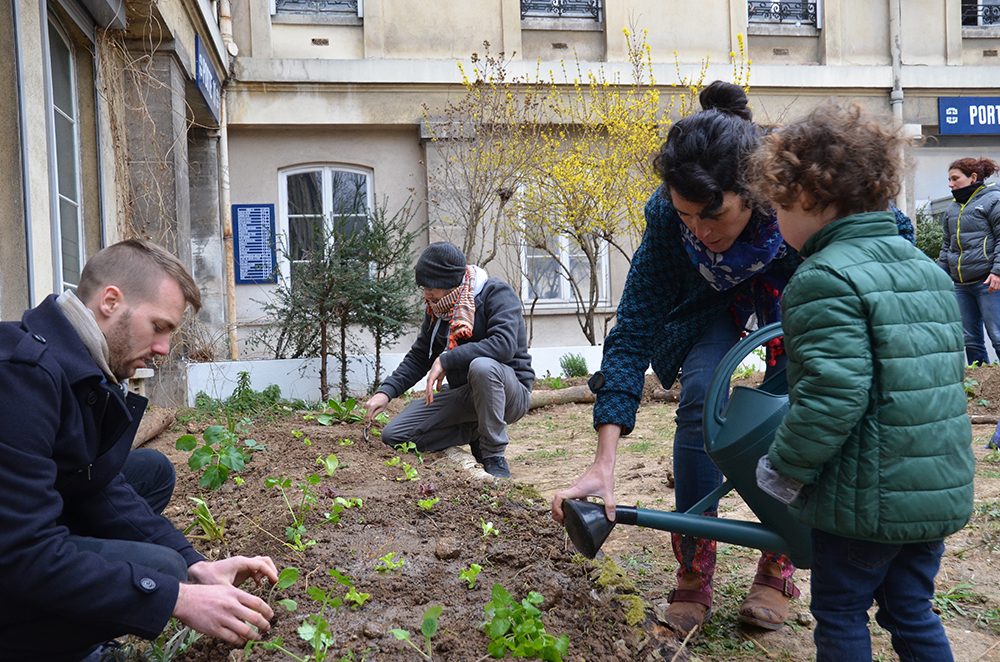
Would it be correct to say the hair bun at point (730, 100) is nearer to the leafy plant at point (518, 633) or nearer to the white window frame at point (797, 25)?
the leafy plant at point (518, 633)

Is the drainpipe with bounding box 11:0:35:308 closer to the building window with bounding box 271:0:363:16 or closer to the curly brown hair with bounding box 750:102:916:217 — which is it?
the curly brown hair with bounding box 750:102:916:217

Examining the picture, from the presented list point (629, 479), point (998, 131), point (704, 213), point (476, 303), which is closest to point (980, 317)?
point (629, 479)

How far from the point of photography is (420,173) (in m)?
10.9

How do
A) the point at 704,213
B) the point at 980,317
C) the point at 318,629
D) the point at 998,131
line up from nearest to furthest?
the point at 318,629 → the point at 704,213 → the point at 980,317 → the point at 998,131

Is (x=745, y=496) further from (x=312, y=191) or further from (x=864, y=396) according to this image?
(x=312, y=191)

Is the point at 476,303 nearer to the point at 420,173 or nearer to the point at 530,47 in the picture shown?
the point at 420,173

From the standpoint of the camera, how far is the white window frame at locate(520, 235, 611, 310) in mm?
11422

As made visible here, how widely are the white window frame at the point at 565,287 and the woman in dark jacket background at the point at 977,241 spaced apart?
16.8 feet

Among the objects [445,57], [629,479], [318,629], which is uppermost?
[445,57]

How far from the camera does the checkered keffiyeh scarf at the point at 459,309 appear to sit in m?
4.22

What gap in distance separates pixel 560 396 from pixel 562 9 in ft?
21.1

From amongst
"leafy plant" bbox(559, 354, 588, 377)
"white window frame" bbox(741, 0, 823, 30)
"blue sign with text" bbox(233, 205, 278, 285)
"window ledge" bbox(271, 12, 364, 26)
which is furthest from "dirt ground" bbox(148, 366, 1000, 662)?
"white window frame" bbox(741, 0, 823, 30)

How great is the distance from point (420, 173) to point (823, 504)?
9807 millimetres

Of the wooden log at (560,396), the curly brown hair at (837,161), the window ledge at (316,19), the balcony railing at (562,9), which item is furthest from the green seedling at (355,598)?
the balcony railing at (562,9)
